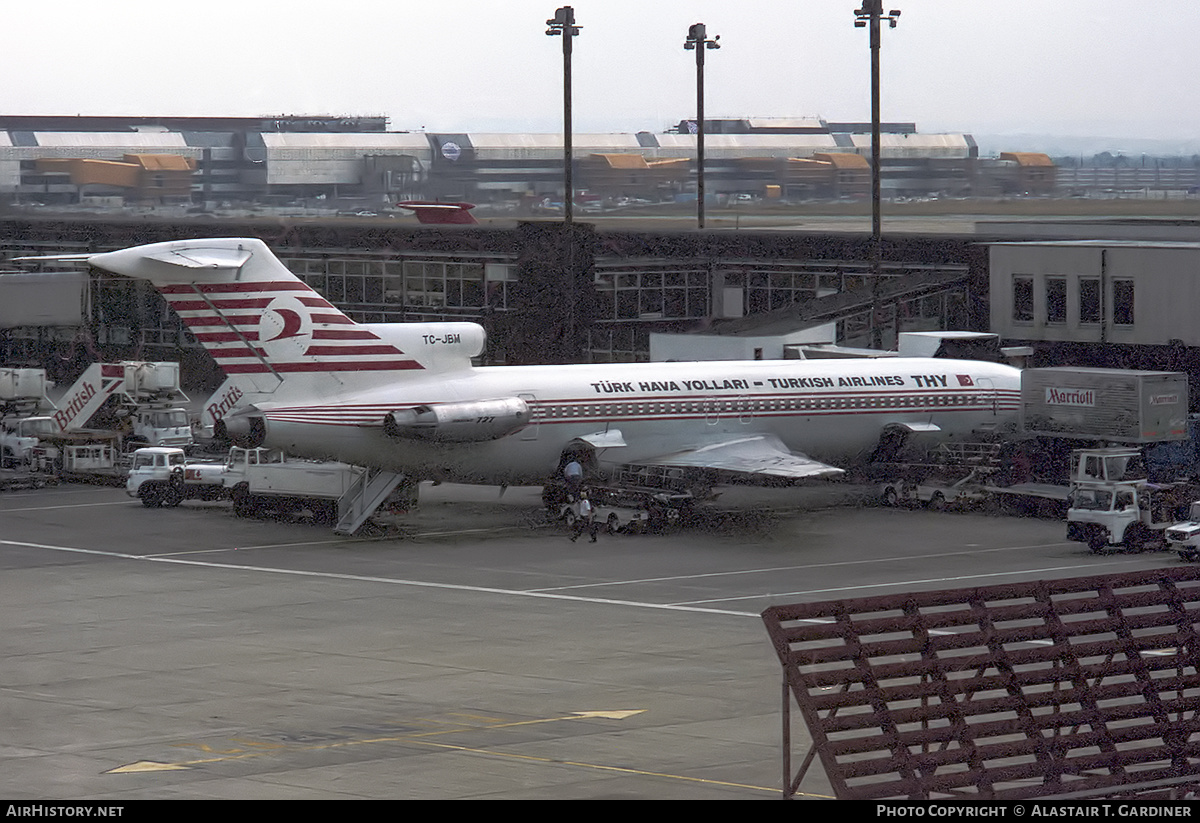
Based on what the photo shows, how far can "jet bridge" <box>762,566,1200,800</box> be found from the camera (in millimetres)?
19531

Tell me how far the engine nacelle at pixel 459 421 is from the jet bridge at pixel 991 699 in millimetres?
27844

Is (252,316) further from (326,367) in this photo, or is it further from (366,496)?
(366,496)

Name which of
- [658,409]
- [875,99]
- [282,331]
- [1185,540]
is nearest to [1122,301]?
[875,99]

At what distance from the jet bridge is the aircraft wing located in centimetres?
2794

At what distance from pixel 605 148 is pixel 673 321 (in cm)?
3237

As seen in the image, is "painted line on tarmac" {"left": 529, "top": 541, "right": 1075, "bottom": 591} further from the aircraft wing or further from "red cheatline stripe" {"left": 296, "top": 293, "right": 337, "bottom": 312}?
"red cheatline stripe" {"left": 296, "top": 293, "right": 337, "bottom": 312}

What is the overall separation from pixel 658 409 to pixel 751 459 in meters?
2.90

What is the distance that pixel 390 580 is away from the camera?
141 ft

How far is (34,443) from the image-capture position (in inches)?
2452

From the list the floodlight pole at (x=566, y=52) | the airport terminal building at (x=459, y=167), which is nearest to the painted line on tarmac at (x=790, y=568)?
the floodlight pole at (x=566, y=52)

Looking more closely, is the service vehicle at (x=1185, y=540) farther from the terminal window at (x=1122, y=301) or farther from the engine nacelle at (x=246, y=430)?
the engine nacelle at (x=246, y=430)

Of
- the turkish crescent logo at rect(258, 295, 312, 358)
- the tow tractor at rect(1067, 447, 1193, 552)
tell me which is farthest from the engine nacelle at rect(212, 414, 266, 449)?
the tow tractor at rect(1067, 447, 1193, 552)
